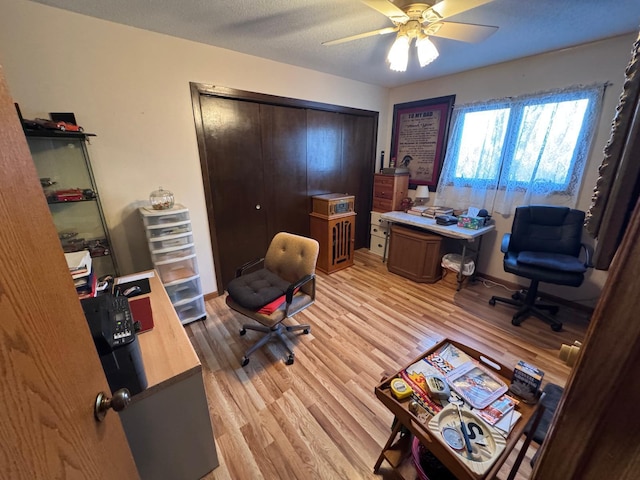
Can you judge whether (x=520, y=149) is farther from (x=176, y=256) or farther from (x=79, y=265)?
(x=79, y=265)

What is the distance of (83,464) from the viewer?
536 mm

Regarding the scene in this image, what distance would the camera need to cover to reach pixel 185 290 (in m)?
2.34

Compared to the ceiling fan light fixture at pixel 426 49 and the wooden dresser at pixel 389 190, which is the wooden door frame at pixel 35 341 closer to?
the ceiling fan light fixture at pixel 426 49

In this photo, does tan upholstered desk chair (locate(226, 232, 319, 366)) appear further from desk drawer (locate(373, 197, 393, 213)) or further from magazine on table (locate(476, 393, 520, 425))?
desk drawer (locate(373, 197, 393, 213))

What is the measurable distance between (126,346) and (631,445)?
1.21 m

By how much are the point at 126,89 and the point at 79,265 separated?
1391 millimetres

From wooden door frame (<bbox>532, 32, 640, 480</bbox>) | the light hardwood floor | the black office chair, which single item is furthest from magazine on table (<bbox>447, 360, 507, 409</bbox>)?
the black office chair

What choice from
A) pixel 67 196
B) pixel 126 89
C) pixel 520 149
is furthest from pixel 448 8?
pixel 67 196

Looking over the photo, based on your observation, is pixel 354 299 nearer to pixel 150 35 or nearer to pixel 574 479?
pixel 574 479

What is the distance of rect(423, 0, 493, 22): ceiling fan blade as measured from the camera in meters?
1.19

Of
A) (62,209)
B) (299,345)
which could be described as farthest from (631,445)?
(62,209)

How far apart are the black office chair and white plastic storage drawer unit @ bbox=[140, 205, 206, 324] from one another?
2909mm

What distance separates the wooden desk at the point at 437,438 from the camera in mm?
862

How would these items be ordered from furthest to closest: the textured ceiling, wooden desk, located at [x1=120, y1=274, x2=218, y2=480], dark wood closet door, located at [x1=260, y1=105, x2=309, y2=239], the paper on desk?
dark wood closet door, located at [x1=260, y1=105, x2=309, y2=239] → the paper on desk → the textured ceiling → wooden desk, located at [x1=120, y1=274, x2=218, y2=480]
